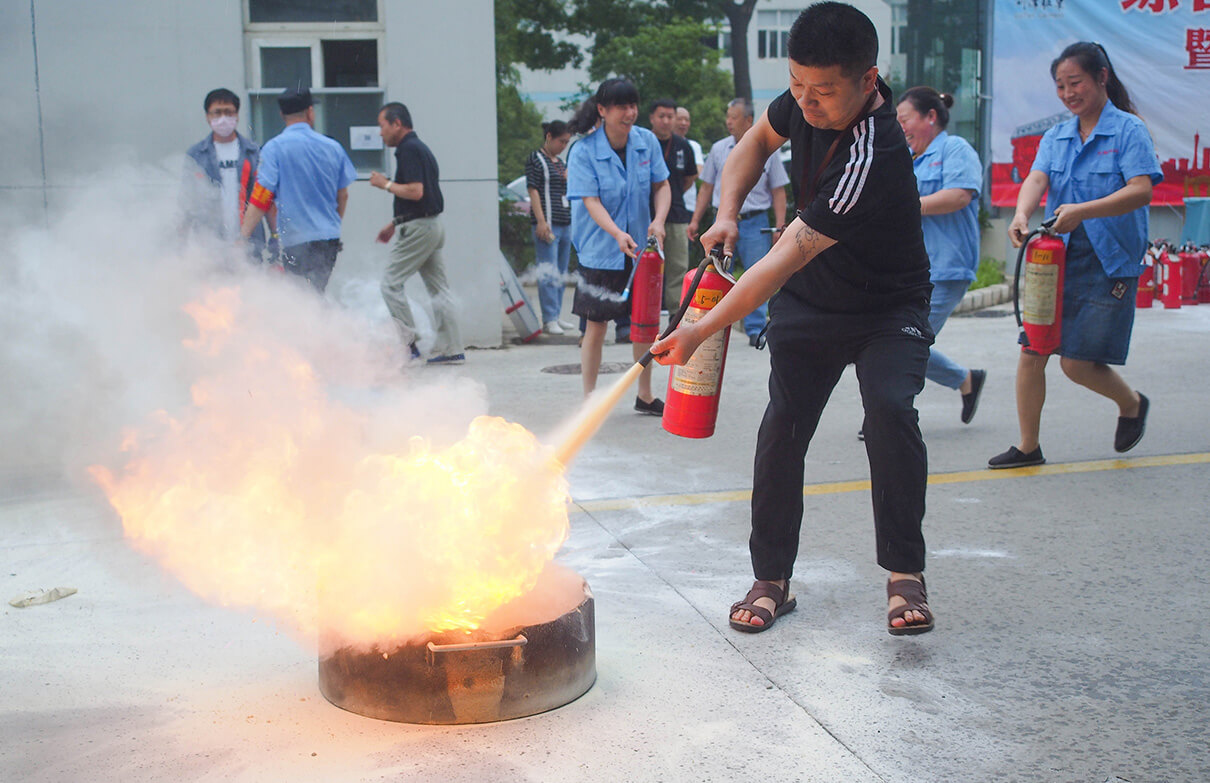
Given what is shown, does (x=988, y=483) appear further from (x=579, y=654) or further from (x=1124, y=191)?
(x=579, y=654)

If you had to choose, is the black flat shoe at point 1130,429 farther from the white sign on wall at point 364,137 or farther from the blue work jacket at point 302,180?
the white sign on wall at point 364,137

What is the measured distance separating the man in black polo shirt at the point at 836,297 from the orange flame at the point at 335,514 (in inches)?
25.0

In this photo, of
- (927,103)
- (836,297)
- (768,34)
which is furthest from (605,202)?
(768,34)

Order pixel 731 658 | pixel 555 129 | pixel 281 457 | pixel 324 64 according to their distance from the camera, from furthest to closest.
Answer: pixel 555 129 → pixel 324 64 → pixel 281 457 → pixel 731 658

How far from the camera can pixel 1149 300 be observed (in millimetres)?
11883

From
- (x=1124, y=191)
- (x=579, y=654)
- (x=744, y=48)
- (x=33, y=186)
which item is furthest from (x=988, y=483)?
(x=744, y=48)

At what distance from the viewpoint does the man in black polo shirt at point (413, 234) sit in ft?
27.9

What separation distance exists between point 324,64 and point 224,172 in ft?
7.32

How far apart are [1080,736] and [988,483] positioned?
8.28 ft

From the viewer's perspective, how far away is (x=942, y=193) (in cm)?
559

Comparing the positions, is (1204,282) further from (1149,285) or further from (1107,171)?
(1107,171)

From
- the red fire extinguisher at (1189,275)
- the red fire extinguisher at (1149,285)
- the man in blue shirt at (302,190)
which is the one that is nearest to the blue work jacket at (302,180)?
the man in blue shirt at (302,190)

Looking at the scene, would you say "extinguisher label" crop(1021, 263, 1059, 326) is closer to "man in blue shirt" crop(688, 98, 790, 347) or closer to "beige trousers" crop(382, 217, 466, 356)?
"man in blue shirt" crop(688, 98, 790, 347)

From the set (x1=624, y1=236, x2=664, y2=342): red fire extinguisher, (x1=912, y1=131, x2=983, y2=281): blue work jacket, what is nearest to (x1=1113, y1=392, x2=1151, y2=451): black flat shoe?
(x1=912, y1=131, x2=983, y2=281): blue work jacket
